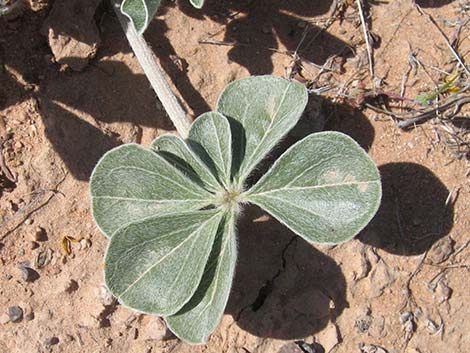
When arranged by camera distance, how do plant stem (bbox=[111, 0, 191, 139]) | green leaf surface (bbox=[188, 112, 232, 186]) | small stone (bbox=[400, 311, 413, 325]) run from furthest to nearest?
small stone (bbox=[400, 311, 413, 325]) → plant stem (bbox=[111, 0, 191, 139]) → green leaf surface (bbox=[188, 112, 232, 186])

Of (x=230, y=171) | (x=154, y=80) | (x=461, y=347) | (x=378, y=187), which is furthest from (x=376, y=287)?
(x=154, y=80)

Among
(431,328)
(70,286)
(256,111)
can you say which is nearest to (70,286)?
(70,286)

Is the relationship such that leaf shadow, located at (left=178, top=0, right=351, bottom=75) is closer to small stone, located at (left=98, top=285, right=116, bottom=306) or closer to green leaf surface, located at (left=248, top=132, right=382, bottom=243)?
green leaf surface, located at (left=248, top=132, right=382, bottom=243)

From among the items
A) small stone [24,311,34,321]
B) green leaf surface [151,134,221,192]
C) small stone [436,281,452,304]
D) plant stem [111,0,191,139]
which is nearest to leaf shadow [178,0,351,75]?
plant stem [111,0,191,139]

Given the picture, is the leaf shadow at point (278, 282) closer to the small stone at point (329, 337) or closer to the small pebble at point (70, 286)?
the small stone at point (329, 337)

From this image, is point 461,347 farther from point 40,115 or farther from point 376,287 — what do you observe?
point 40,115

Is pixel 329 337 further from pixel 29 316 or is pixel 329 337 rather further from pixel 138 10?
pixel 138 10
